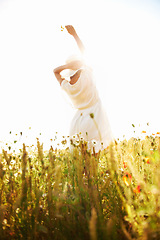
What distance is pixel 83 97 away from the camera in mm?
3881

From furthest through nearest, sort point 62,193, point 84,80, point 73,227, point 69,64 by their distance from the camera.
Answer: point 69,64
point 84,80
point 62,193
point 73,227

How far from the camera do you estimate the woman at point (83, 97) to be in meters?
3.58

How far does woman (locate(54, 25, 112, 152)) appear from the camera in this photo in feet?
11.8

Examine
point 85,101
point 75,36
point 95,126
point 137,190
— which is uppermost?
point 75,36

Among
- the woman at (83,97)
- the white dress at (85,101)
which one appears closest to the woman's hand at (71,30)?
the woman at (83,97)

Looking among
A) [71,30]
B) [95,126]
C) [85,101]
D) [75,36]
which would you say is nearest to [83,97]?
[85,101]

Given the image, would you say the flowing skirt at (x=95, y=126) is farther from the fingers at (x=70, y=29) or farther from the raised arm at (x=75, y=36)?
the fingers at (x=70, y=29)

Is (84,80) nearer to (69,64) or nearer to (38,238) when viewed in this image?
(69,64)

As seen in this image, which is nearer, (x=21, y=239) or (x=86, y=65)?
(x=21, y=239)

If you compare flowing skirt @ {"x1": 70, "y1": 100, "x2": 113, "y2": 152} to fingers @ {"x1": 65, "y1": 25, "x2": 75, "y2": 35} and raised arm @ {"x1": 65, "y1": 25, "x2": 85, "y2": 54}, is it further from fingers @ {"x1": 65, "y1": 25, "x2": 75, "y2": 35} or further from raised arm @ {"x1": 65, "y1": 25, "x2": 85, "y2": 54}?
fingers @ {"x1": 65, "y1": 25, "x2": 75, "y2": 35}

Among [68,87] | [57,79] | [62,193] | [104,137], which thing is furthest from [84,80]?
[62,193]

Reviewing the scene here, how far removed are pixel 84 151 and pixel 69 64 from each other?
3.09 meters

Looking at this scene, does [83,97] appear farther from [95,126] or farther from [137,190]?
[137,190]

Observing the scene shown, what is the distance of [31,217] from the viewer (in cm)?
103
